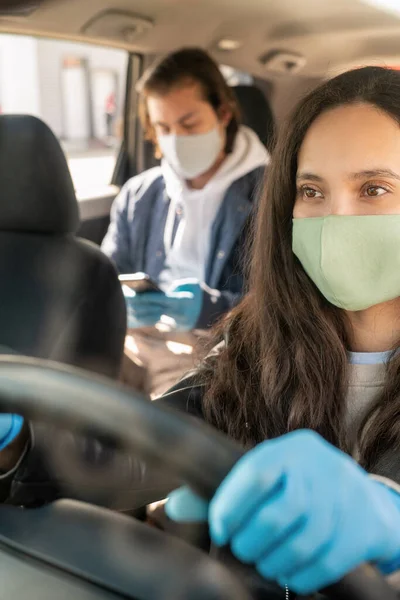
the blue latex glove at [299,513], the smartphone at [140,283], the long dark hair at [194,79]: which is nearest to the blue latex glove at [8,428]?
the blue latex glove at [299,513]

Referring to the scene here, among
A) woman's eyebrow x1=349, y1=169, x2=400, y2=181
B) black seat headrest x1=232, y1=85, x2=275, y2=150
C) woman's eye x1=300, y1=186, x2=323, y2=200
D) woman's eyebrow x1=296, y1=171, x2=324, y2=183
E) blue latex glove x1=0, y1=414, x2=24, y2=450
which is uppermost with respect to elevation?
woman's eyebrow x1=349, y1=169, x2=400, y2=181

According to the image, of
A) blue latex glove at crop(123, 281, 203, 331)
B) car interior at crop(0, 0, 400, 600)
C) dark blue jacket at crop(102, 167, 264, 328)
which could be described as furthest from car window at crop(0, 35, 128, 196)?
blue latex glove at crop(123, 281, 203, 331)

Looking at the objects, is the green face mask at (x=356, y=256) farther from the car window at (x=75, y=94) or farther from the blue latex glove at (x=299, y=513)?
the car window at (x=75, y=94)

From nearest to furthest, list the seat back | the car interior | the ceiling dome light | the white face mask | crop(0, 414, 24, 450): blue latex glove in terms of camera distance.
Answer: the car interior, crop(0, 414, 24, 450): blue latex glove, the seat back, the white face mask, the ceiling dome light

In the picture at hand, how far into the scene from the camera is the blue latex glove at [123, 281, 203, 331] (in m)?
2.22

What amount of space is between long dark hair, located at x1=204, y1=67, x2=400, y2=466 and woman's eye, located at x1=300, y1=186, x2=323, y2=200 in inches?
2.7

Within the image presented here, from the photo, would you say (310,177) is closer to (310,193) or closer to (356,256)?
(310,193)

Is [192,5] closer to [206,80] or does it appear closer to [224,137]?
[206,80]

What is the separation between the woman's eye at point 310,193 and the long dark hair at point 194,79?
54.6 inches

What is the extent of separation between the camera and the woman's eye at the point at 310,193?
1.15 metres

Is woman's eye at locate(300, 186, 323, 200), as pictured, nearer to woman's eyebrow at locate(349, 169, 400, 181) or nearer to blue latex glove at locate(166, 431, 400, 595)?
woman's eyebrow at locate(349, 169, 400, 181)

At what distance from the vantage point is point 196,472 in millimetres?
606

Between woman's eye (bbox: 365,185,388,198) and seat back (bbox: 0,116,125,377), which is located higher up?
woman's eye (bbox: 365,185,388,198)

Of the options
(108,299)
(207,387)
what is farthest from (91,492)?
(108,299)
